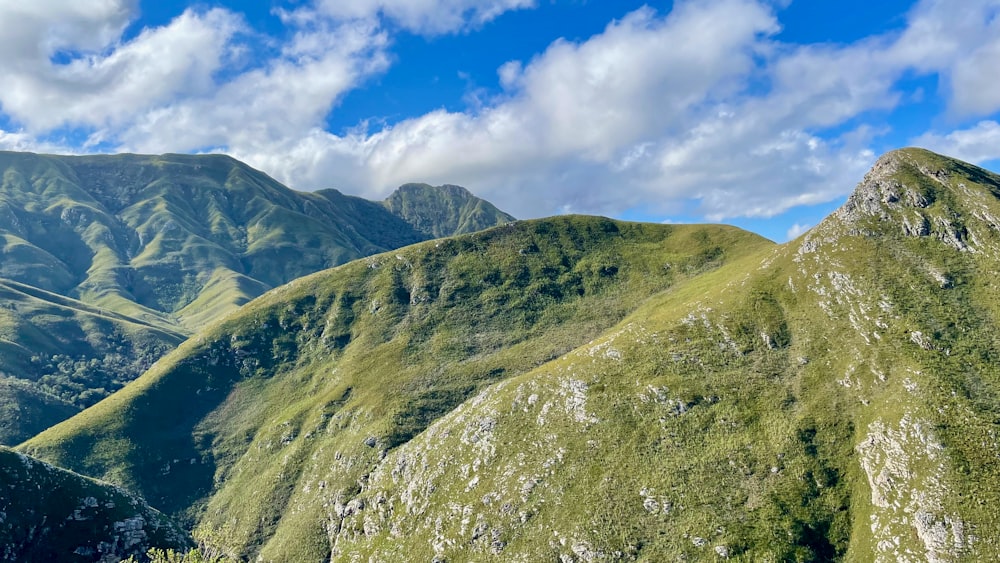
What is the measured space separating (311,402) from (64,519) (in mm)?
68822

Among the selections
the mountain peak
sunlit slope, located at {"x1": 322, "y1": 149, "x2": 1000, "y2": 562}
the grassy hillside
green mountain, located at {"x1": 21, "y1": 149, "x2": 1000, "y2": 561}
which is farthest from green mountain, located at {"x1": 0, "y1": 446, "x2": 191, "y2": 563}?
the mountain peak

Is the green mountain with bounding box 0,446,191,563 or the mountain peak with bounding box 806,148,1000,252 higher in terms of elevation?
the mountain peak with bounding box 806,148,1000,252

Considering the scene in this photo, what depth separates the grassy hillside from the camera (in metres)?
134

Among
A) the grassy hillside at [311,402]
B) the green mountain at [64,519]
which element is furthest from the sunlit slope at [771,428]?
the green mountain at [64,519]

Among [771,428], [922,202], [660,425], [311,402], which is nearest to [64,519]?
[311,402]

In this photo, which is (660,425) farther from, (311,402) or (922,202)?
(311,402)

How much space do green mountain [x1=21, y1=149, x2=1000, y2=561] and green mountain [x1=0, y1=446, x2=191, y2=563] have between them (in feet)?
77.0

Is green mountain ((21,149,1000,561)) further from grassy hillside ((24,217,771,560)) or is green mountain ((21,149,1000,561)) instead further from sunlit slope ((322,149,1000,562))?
grassy hillside ((24,217,771,560))

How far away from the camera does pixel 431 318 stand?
190m

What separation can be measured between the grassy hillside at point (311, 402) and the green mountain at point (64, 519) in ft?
80.4

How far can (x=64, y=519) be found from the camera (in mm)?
103250

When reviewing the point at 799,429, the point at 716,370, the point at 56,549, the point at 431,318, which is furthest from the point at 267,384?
the point at 799,429

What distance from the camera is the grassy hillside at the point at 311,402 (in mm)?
134250

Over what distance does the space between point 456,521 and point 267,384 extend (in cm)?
11430
